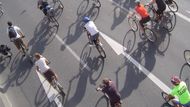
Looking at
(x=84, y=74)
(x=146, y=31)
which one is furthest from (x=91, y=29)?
(x=146, y=31)

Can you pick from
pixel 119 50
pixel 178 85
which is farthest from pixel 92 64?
pixel 178 85

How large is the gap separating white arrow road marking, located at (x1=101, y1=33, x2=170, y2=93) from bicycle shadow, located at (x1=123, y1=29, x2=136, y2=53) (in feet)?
0.75

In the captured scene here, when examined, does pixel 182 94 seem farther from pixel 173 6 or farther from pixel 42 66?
pixel 173 6

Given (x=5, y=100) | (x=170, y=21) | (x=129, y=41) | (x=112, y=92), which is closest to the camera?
(x=112, y=92)

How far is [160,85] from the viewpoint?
58.5 feet

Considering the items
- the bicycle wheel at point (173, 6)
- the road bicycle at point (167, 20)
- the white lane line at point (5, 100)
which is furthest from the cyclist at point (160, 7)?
the white lane line at point (5, 100)

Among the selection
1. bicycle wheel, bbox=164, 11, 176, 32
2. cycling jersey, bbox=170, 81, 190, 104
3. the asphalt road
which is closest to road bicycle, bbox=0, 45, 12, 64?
the asphalt road

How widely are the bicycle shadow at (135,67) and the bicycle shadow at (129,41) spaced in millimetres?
411

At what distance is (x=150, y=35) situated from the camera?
20.2 m

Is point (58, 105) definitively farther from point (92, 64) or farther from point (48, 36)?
point (48, 36)

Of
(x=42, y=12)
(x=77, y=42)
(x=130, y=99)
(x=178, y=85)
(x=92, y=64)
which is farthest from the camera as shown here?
(x=42, y=12)

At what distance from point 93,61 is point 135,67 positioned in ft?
8.05

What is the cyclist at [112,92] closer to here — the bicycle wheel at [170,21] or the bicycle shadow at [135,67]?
the bicycle shadow at [135,67]

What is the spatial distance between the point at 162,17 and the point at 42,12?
882 cm
